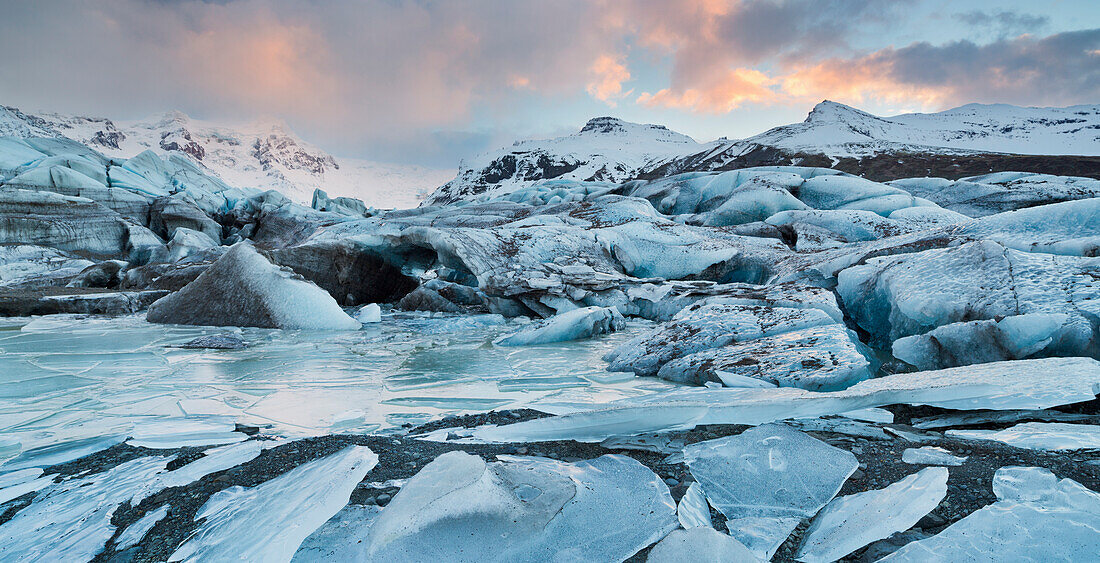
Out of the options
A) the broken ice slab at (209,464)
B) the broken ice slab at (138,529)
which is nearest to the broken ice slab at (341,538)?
the broken ice slab at (138,529)

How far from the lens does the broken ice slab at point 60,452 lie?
1802mm

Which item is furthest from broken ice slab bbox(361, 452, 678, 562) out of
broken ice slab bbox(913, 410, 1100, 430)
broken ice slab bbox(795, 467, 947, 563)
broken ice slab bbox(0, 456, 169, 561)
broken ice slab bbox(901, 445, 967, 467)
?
broken ice slab bbox(913, 410, 1100, 430)

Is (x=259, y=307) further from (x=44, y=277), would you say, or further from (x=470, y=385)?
(x=44, y=277)

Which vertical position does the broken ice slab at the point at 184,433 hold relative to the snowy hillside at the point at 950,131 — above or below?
below

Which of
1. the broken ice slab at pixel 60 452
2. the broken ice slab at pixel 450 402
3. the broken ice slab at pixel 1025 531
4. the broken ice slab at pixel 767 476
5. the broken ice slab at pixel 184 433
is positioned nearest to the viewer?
the broken ice slab at pixel 1025 531

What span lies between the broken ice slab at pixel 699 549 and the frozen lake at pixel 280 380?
1.51 m

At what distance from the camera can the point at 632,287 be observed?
707 centimetres

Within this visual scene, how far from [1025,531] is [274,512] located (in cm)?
184

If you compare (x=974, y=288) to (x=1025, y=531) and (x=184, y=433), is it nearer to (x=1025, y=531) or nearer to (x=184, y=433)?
(x=1025, y=531)

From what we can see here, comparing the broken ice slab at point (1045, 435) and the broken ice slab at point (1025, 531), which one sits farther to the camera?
the broken ice slab at point (1045, 435)

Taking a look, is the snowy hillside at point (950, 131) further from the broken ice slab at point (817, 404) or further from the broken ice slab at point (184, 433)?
the broken ice slab at point (184, 433)

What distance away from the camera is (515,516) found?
122 centimetres

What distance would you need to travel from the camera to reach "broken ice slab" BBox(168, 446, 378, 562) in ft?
3.76

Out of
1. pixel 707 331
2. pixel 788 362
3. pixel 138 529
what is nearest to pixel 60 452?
pixel 138 529
